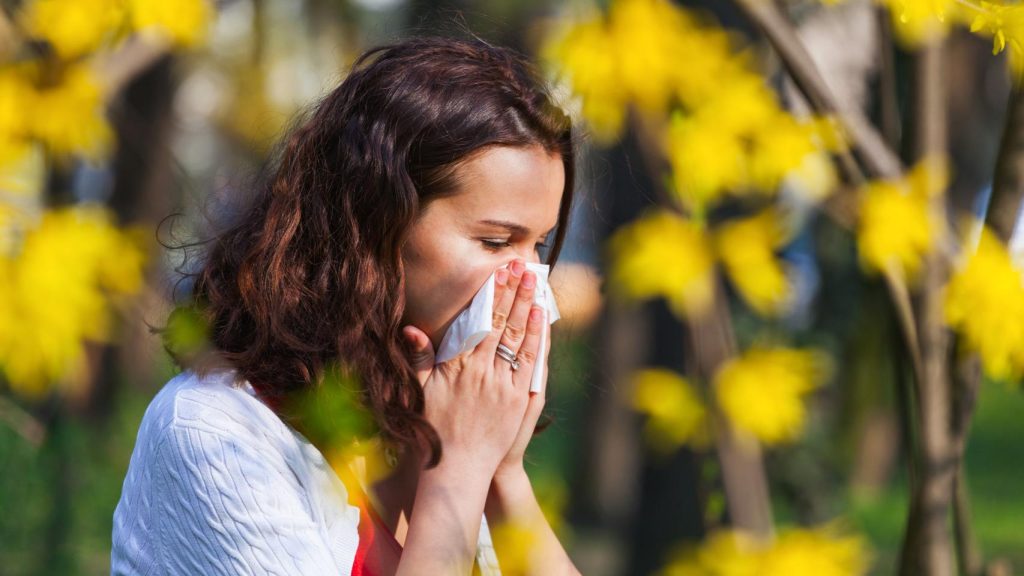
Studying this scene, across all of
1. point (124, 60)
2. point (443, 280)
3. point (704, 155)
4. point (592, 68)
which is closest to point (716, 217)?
point (704, 155)

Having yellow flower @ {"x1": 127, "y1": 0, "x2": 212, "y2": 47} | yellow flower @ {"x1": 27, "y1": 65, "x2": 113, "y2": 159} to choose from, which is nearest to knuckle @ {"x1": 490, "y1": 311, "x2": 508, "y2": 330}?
yellow flower @ {"x1": 127, "y1": 0, "x2": 212, "y2": 47}

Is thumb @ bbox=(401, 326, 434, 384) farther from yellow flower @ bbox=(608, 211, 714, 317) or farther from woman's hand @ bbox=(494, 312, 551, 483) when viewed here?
yellow flower @ bbox=(608, 211, 714, 317)

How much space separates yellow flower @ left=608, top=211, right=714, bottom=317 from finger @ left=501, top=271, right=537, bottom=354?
508 millimetres

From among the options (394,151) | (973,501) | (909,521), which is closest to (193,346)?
(394,151)

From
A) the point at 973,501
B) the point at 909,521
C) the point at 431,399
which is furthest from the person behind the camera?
the point at 973,501

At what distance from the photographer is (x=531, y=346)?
180 cm

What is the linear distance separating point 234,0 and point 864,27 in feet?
14.8

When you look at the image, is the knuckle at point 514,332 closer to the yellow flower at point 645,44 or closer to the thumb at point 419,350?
the thumb at point 419,350

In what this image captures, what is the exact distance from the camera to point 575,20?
212cm

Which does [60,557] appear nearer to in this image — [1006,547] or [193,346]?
[193,346]

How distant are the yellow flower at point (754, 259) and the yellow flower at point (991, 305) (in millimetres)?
318

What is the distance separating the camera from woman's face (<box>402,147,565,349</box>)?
1751 mm

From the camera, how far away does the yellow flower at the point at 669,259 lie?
87.4 inches

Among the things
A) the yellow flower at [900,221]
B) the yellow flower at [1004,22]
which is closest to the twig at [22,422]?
the yellow flower at [900,221]
